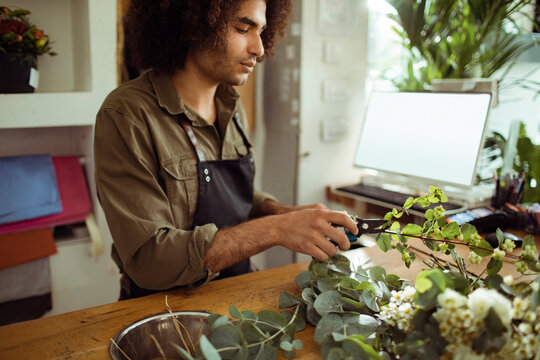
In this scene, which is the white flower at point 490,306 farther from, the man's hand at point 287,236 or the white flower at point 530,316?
the man's hand at point 287,236

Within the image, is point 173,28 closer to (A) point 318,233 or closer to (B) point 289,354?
(A) point 318,233

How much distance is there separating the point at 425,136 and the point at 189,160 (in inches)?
44.0

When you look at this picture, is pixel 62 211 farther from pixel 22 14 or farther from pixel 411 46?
pixel 411 46

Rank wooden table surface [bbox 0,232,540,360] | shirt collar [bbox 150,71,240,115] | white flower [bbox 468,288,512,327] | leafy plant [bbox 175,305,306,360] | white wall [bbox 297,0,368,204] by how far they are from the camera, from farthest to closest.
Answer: white wall [bbox 297,0,368,204], shirt collar [bbox 150,71,240,115], wooden table surface [bbox 0,232,540,360], leafy plant [bbox 175,305,306,360], white flower [bbox 468,288,512,327]

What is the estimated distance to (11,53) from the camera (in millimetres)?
1871

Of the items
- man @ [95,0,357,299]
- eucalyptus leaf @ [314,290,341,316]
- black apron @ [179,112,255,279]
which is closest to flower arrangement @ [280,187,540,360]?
eucalyptus leaf @ [314,290,341,316]

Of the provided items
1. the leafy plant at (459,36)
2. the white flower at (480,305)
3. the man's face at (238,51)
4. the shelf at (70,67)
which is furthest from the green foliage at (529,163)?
the shelf at (70,67)

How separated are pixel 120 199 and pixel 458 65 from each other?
1.83 m

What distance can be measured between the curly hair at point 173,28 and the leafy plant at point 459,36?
119cm

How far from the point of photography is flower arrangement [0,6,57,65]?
1.86m

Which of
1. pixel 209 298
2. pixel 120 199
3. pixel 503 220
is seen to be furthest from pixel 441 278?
pixel 503 220

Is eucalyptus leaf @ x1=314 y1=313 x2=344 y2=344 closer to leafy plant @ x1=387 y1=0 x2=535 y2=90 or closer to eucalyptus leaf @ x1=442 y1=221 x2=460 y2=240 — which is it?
eucalyptus leaf @ x1=442 y1=221 x2=460 y2=240

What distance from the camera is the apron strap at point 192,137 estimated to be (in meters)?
Result: 1.53

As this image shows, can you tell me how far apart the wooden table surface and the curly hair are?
78cm
